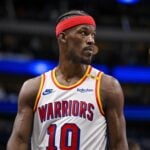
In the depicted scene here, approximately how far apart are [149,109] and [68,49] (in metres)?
11.0

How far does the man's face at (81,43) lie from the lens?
11.9ft

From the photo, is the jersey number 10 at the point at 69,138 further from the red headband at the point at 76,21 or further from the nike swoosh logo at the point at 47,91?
the red headband at the point at 76,21

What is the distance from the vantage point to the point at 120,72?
14.5 metres

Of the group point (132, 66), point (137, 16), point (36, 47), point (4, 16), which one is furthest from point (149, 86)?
point (4, 16)

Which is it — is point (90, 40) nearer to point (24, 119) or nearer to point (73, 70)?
point (73, 70)

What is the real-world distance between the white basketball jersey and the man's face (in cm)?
18

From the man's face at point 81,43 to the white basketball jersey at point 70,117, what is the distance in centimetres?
18

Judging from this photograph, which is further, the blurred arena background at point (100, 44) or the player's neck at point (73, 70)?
the blurred arena background at point (100, 44)

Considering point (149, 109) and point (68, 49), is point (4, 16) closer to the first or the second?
point (149, 109)

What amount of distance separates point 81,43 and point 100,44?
1334 centimetres

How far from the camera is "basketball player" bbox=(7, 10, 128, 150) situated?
11.7ft

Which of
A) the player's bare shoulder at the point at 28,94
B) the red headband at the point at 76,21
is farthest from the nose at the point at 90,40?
the player's bare shoulder at the point at 28,94

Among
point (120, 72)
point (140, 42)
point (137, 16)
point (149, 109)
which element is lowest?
point (149, 109)

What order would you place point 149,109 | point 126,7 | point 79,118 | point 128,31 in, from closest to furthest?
1. point 79,118
2. point 149,109
3. point 128,31
4. point 126,7
